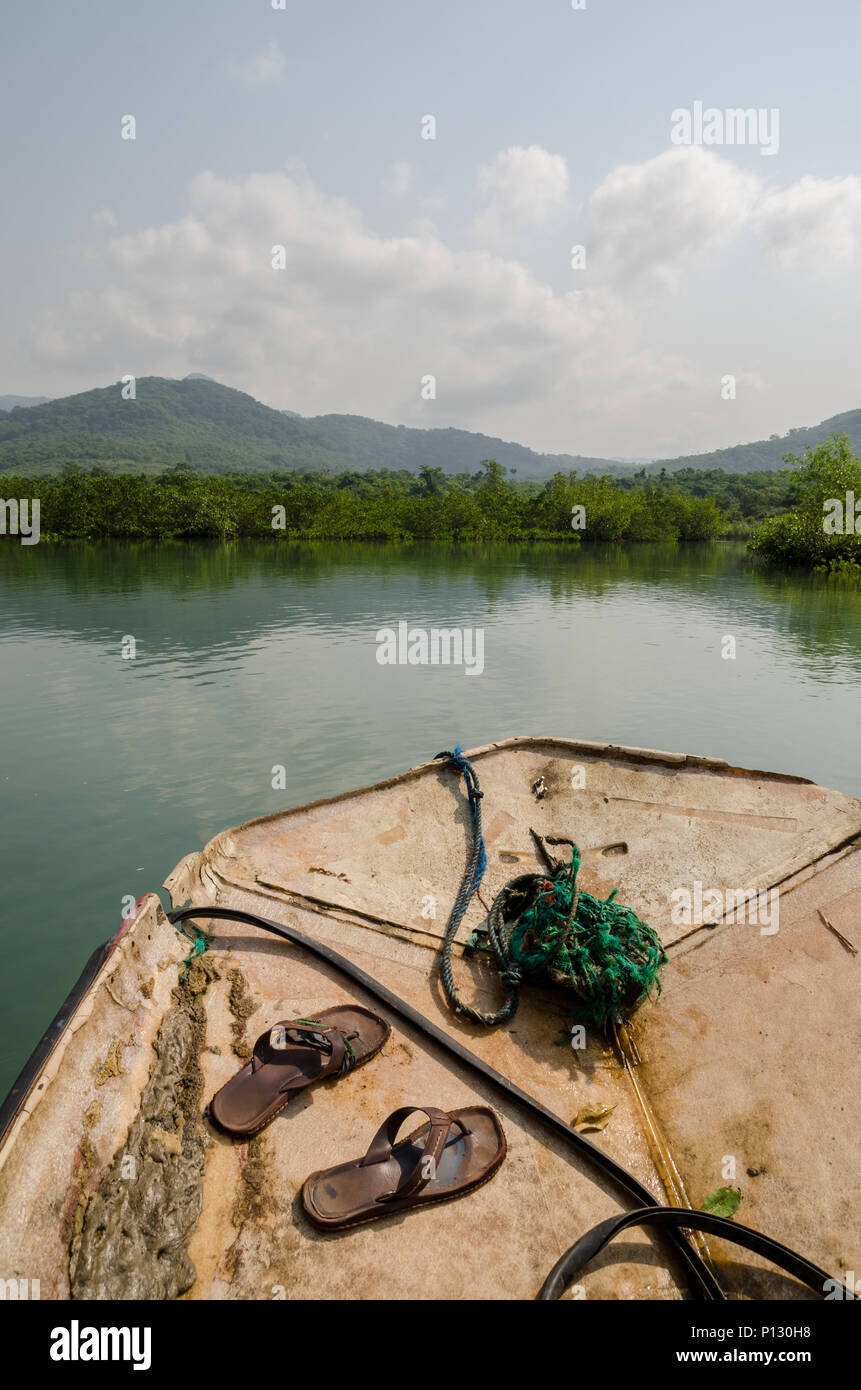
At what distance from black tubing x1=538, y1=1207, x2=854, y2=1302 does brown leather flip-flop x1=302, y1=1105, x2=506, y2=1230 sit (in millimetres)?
396

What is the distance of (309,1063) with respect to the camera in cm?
269

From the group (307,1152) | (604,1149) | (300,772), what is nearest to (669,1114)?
(604,1149)

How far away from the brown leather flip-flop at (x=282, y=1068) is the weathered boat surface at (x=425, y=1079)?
0.07 meters

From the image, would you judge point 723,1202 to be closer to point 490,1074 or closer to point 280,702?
point 490,1074

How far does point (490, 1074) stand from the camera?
2.66 meters

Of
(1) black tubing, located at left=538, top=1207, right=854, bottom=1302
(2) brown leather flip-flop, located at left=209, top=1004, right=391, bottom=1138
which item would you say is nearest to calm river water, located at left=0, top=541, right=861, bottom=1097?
(2) brown leather flip-flop, located at left=209, top=1004, right=391, bottom=1138

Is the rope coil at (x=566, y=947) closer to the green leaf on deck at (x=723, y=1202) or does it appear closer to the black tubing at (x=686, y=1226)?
the green leaf on deck at (x=723, y=1202)

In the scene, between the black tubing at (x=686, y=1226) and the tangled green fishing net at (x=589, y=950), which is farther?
the tangled green fishing net at (x=589, y=950)

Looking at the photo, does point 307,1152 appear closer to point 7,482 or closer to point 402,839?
point 402,839

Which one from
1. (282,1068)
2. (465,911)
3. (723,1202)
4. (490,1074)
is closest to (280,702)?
(465,911)

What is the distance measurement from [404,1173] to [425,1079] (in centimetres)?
49

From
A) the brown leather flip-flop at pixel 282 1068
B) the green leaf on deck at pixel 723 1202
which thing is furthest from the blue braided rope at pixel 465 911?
the green leaf on deck at pixel 723 1202

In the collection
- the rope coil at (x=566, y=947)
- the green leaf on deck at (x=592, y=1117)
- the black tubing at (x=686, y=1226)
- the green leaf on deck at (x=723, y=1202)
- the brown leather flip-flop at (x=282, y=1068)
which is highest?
the rope coil at (x=566, y=947)

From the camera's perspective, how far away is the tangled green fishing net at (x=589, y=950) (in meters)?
3.02
